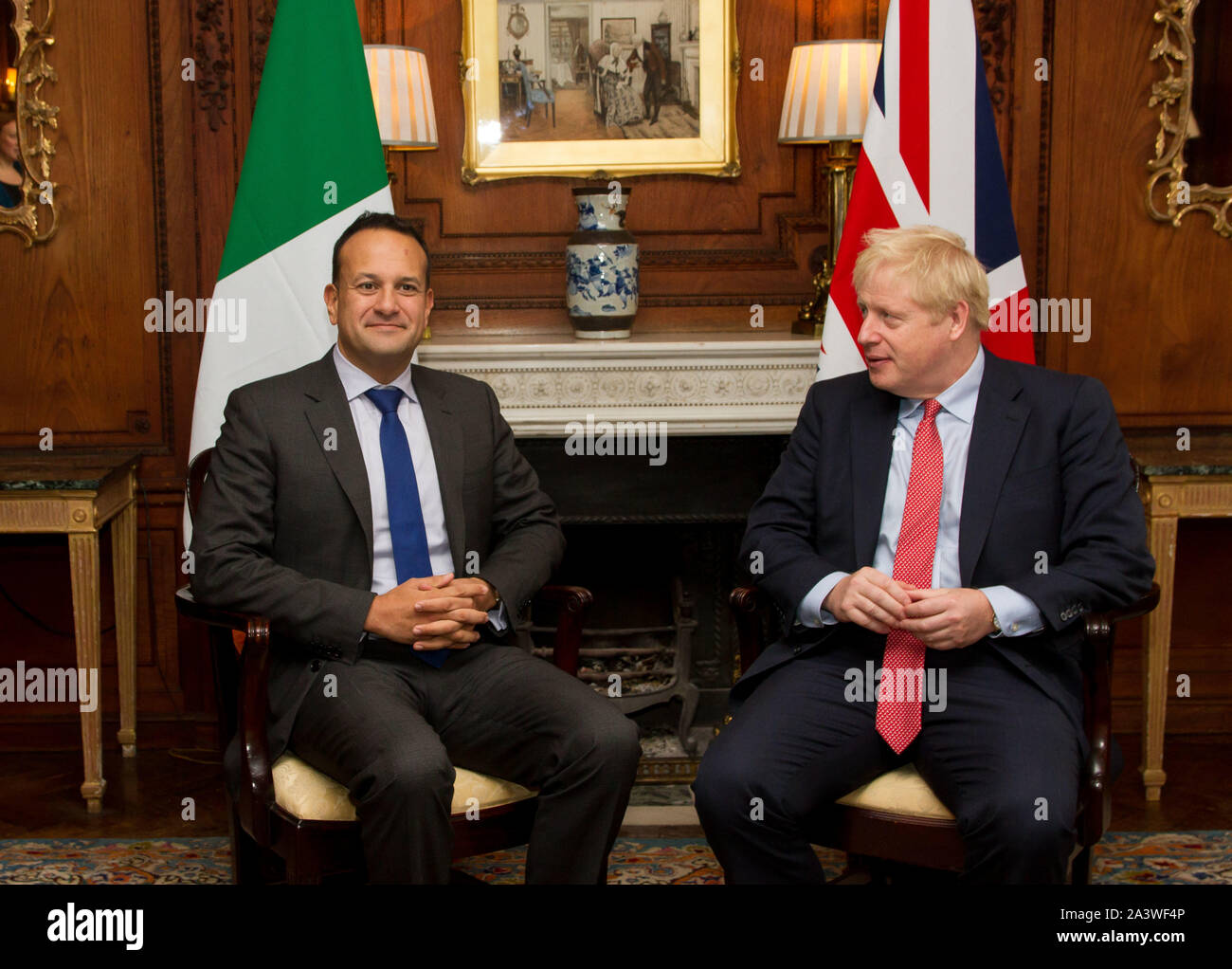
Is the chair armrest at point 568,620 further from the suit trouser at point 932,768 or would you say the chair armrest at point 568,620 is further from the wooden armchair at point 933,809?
the wooden armchair at point 933,809

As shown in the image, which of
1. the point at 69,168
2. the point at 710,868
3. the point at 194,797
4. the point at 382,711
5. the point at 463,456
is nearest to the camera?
the point at 382,711

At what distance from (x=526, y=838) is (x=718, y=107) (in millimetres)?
2462

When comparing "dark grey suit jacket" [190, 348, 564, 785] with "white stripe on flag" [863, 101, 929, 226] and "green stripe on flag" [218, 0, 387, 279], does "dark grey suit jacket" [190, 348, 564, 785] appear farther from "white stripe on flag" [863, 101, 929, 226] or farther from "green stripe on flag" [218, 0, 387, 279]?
"white stripe on flag" [863, 101, 929, 226]

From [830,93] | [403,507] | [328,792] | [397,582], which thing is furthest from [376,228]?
[830,93]

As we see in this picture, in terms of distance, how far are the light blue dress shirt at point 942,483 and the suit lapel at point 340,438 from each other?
0.92m

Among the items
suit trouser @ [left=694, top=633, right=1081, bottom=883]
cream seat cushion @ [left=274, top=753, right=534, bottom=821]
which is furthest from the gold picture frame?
cream seat cushion @ [left=274, top=753, right=534, bottom=821]

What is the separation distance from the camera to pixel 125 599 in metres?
4.04

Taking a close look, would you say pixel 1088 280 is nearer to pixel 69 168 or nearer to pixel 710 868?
pixel 710 868

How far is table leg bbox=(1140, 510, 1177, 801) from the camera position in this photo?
3.73m

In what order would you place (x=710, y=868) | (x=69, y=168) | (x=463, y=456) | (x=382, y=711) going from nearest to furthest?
(x=382, y=711)
(x=463, y=456)
(x=710, y=868)
(x=69, y=168)

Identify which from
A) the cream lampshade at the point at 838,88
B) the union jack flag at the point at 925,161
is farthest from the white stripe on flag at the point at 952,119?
the cream lampshade at the point at 838,88

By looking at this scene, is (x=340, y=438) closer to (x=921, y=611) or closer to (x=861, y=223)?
(x=921, y=611)

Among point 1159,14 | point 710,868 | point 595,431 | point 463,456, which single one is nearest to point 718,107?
point 595,431

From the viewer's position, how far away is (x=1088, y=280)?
413cm
